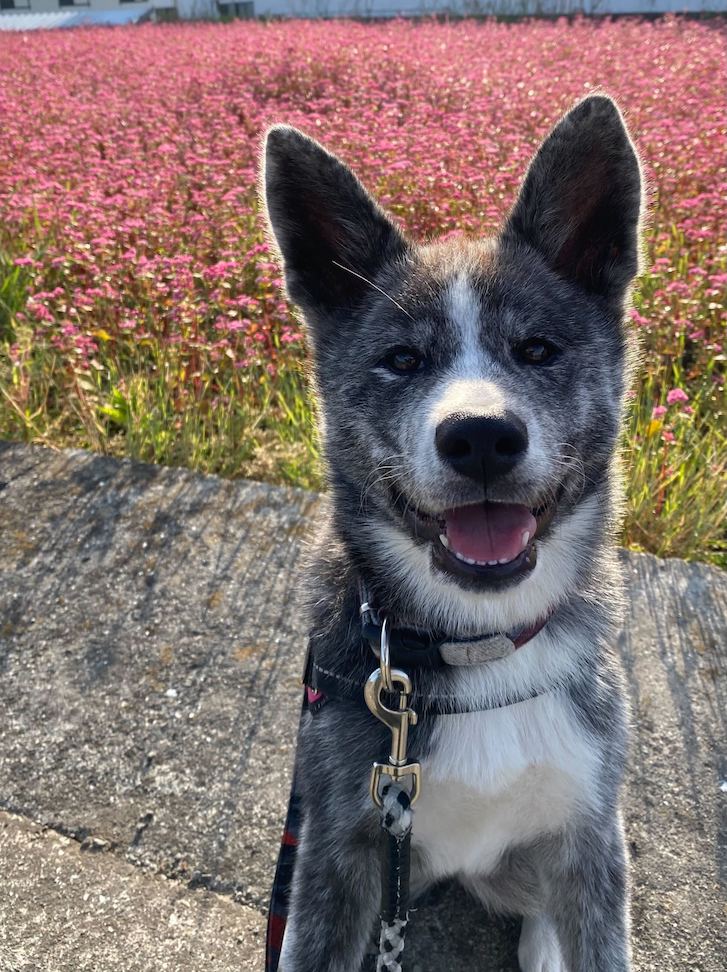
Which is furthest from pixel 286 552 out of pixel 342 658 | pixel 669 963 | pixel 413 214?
pixel 413 214

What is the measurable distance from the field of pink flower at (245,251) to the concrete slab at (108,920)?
1.74 metres

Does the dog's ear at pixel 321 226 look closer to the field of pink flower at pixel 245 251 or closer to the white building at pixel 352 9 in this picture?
the field of pink flower at pixel 245 251

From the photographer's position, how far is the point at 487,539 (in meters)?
1.66

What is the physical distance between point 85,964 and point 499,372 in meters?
1.60

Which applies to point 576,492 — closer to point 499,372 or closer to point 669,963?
point 499,372

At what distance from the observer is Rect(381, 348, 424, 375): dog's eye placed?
183 centimetres

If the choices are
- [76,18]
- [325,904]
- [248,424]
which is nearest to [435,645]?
[325,904]

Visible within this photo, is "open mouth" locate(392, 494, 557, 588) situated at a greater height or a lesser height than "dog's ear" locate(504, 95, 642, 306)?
lesser

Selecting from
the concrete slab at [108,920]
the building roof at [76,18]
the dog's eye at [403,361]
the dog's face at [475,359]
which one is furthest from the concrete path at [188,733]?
the building roof at [76,18]

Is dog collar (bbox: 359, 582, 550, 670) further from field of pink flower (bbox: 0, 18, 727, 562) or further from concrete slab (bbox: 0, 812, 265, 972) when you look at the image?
field of pink flower (bbox: 0, 18, 727, 562)

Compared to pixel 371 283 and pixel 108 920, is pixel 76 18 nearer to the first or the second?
pixel 371 283

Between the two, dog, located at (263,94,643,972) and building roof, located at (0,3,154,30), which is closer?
dog, located at (263,94,643,972)

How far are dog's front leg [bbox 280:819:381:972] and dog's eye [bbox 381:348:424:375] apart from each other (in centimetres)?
101

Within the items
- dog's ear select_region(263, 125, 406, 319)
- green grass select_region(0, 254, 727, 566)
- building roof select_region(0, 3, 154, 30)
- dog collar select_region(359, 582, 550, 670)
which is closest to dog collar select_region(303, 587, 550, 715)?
dog collar select_region(359, 582, 550, 670)
